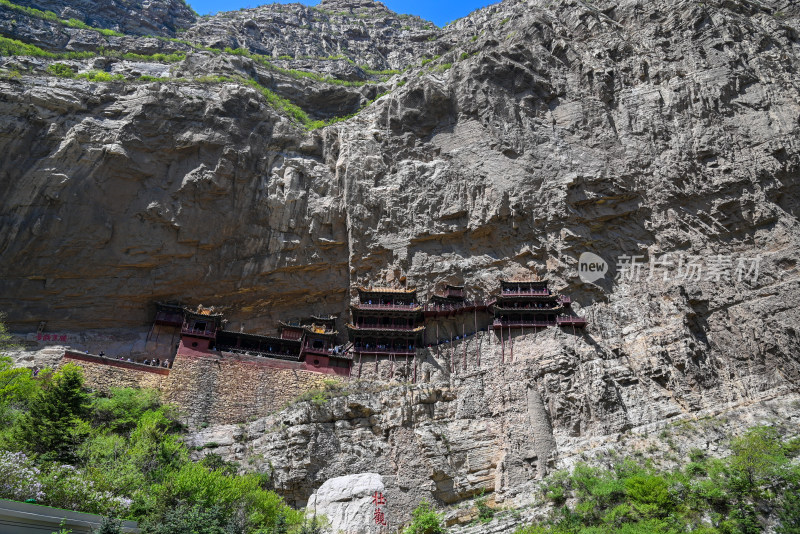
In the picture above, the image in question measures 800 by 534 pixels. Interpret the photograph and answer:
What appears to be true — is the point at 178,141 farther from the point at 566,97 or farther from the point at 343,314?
the point at 566,97

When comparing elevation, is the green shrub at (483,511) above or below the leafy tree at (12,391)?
below

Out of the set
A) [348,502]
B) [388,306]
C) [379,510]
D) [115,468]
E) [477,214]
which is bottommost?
[379,510]

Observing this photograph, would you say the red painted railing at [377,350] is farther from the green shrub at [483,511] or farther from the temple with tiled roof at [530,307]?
the green shrub at [483,511]

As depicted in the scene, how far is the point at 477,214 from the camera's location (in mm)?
41406

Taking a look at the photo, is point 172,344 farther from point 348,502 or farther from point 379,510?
point 379,510

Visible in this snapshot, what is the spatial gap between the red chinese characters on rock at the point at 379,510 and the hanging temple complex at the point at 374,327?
32.2 ft

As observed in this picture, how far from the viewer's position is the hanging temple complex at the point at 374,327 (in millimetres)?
36938

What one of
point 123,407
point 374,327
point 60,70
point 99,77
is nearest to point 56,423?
point 123,407

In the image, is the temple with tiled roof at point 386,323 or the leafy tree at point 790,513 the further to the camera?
the temple with tiled roof at point 386,323

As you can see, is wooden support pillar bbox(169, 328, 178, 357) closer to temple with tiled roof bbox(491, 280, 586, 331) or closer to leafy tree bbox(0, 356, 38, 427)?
leafy tree bbox(0, 356, 38, 427)

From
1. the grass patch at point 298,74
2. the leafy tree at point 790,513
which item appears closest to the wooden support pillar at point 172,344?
the grass patch at point 298,74

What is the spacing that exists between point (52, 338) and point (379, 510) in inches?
967

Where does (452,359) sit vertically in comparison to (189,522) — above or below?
above

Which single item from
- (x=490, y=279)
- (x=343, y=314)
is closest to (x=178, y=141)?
(x=343, y=314)
